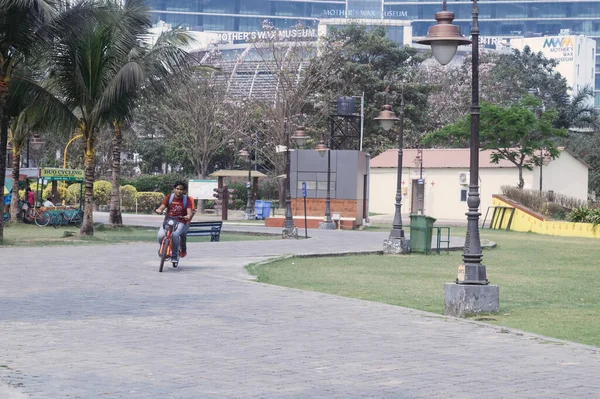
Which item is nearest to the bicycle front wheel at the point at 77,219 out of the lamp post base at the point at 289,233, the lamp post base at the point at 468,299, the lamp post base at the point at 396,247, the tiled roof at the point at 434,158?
the lamp post base at the point at 289,233

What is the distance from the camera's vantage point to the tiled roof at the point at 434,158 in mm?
65750

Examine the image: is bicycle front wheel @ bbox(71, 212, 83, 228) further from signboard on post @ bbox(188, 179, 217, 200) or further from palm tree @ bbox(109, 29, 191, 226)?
signboard on post @ bbox(188, 179, 217, 200)

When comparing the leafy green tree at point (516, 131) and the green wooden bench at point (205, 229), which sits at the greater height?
the leafy green tree at point (516, 131)

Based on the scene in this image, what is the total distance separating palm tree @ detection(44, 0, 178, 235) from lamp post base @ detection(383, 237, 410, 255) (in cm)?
869

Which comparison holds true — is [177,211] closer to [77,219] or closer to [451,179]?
[77,219]

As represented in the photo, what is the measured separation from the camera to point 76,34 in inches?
1123

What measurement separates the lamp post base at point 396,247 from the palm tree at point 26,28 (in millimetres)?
10073

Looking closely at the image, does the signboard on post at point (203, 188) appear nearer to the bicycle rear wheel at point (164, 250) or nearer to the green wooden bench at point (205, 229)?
the green wooden bench at point (205, 229)

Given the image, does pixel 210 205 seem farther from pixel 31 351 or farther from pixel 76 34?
pixel 31 351

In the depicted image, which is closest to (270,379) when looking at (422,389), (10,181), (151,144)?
(422,389)

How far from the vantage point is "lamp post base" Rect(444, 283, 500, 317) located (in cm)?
1319

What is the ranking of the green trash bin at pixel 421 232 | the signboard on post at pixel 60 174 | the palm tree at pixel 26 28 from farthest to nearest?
the signboard on post at pixel 60 174, the green trash bin at pixel 421 232, the palm tree at pixel 26 28

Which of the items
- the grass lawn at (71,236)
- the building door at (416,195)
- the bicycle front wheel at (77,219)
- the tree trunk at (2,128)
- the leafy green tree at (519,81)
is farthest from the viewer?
the leafy green tree at (519,81)

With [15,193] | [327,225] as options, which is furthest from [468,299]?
[327,225]
